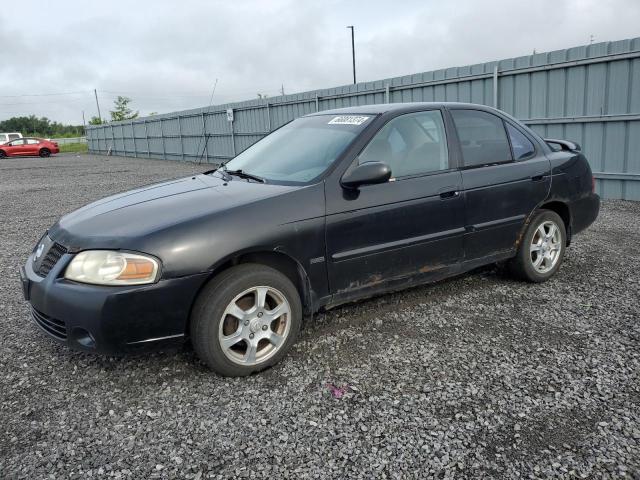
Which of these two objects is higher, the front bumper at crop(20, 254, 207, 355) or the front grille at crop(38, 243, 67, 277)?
the front grille at crop(38, 243, 67, 277)

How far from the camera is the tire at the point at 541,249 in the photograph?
4688 millimetres

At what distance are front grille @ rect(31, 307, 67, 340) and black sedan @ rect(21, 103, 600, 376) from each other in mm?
11

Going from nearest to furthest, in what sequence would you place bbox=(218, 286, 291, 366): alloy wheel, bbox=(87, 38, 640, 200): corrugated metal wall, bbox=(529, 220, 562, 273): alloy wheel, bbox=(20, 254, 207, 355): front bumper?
bbox=(20, 254, 207, 355): front bumper < bbox=(218, 286, 291, 366): alloy wheel < bbox=(529, 220, 562, 273): alloy wheel < bbox=(87, 38, 640, 200): corrugated metal wall

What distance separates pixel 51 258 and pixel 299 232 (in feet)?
4.95

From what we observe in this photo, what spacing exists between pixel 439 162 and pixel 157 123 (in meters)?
26.6

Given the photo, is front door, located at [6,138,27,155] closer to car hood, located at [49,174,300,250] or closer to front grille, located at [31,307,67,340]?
car hood, located at [49,174,300,250]

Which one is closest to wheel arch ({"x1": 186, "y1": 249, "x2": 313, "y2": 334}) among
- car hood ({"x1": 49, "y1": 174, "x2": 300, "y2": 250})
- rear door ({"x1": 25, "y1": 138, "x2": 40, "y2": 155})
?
car hood ({"x1": 49, "y1": 174, "x2": 300, "y2": 250})

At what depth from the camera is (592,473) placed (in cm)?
234

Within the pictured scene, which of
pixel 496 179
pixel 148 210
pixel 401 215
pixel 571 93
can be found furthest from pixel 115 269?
pixel 571 93

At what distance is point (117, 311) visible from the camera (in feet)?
9.55

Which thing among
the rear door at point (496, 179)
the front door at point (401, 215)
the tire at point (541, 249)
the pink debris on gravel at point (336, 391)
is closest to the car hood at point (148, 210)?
the front door at point (401, 215)

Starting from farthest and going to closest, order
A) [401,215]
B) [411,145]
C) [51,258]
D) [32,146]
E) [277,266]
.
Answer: [32,146]
[411,145]
[401,215]
[277,266]
[51,258]

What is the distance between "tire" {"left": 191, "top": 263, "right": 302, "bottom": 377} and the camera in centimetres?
309

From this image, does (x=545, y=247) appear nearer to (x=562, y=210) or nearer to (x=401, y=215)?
(x=562, y=210)
